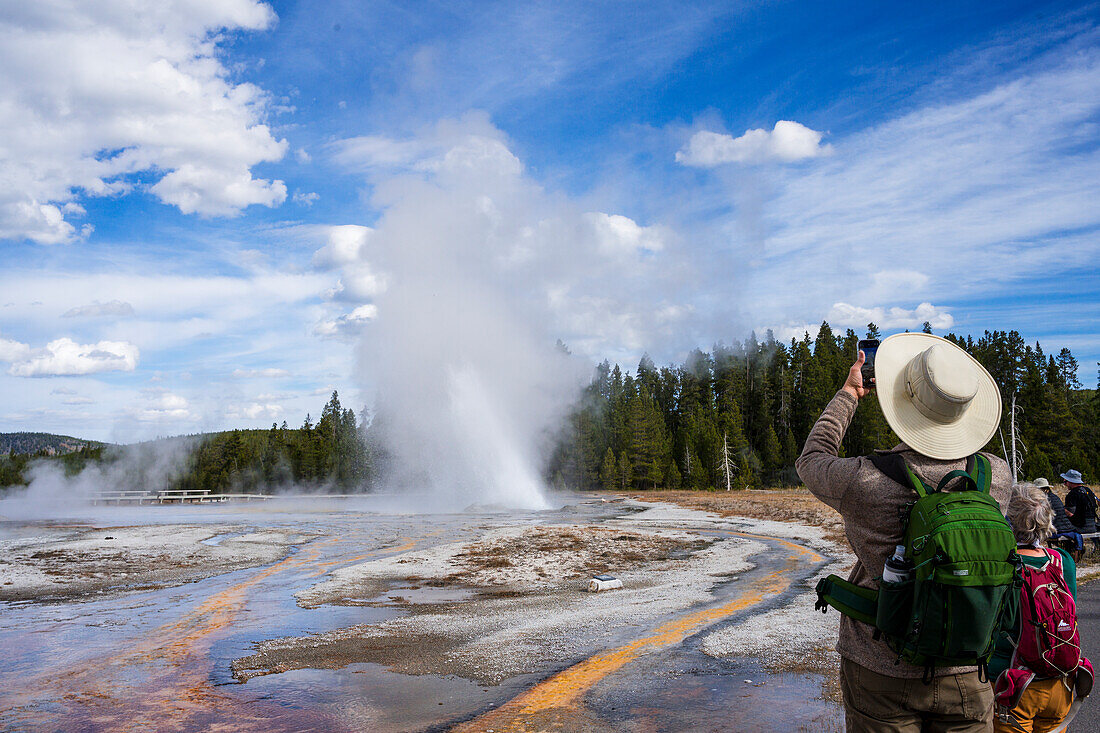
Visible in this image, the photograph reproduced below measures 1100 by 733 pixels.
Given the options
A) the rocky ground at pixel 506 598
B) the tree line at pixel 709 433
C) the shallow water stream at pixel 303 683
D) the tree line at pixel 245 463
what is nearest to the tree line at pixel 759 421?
the tree line at pixel 709 433

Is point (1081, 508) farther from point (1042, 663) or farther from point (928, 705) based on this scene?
point (928, 705)

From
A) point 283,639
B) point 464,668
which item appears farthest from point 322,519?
point 464,668

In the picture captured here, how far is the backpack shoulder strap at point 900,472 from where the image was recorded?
9.31ft

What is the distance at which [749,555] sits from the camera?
17234mm

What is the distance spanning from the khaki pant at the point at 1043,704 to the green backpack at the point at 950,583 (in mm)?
1444

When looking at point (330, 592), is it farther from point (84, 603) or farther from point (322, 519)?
point (322, 519)

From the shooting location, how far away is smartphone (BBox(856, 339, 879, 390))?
11.1 ft

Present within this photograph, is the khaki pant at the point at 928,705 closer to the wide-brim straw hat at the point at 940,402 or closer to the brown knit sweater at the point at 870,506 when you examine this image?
the brown knit sweater at the point at 870,506

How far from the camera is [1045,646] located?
378cm

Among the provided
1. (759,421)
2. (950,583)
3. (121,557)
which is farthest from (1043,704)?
(759,421)

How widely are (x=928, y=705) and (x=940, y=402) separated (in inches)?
46.6

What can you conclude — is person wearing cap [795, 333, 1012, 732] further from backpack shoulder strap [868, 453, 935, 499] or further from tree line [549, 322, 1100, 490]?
tree line [549, 322, 1100, 490]

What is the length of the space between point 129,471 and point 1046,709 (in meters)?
118

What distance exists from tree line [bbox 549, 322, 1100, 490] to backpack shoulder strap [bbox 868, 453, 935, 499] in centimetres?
6039
